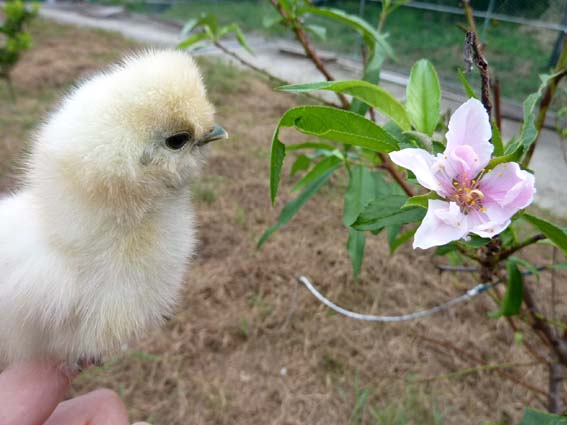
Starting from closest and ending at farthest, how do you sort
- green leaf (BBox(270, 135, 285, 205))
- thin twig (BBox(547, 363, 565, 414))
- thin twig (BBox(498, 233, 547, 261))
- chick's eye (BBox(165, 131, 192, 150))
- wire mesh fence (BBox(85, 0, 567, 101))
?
green leaf (BBox(270, 135, 285, 205))
thin twig (BBox(498, 233, 547, 261))
chick's eye (BBox(165, 131, 192, 150))
thin twig (BBox(547, 363, 565, 414))
wire mesh fence (BBox(85, 0, 567, 101))

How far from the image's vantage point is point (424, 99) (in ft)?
1.96

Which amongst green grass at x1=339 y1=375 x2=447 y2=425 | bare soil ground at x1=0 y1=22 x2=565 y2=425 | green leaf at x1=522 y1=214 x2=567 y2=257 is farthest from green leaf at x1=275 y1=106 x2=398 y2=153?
green grass at x1=339 y1=375 x2=447 y2=425

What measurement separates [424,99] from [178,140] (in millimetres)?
399

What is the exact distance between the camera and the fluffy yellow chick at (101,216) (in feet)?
2.35

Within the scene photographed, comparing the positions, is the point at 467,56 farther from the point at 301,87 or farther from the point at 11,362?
the point at 11,362

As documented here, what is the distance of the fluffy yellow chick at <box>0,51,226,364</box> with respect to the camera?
71 cm

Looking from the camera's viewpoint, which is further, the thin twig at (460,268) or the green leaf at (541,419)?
the thin twig at (460,268)

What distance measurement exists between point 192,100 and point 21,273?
1.26 ft

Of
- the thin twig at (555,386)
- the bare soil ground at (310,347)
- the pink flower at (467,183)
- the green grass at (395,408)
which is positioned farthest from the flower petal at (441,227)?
the green grass at (395,408)

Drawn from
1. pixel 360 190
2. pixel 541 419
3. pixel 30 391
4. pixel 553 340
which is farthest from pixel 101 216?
pixel 553 340

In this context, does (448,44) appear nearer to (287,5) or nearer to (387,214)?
(287,5)

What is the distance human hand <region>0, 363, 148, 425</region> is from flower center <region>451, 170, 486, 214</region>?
600 millimetres

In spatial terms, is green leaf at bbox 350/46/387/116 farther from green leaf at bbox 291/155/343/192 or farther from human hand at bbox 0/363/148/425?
human hand at bbox 0/363/148/425

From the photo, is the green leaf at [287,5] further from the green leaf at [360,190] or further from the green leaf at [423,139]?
the green leaf at [423,139]
